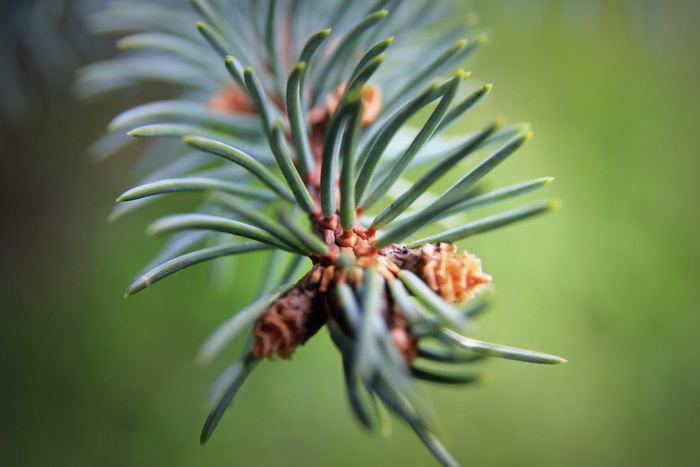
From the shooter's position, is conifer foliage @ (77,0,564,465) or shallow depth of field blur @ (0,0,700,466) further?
shallow depth of field blur @ (0,0,700,466)

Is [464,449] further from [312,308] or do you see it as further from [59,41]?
[59,41]

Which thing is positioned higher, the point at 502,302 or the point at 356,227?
the point at 356,227

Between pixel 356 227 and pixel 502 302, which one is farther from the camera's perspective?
pixel 502 302

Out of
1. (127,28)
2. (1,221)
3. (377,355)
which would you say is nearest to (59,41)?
(127,28)

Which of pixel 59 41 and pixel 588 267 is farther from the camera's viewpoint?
pixel 588 267

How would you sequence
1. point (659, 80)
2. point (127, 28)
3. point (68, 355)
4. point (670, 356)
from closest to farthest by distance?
point (127, 28) → point (68, 355) → point (670, 356) → point (659, 80)

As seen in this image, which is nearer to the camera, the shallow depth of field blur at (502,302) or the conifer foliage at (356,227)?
the conifer foliage at (356,227)

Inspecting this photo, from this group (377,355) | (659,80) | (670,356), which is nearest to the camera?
(377,355)

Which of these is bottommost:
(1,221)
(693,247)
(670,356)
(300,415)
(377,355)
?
(670,356)
